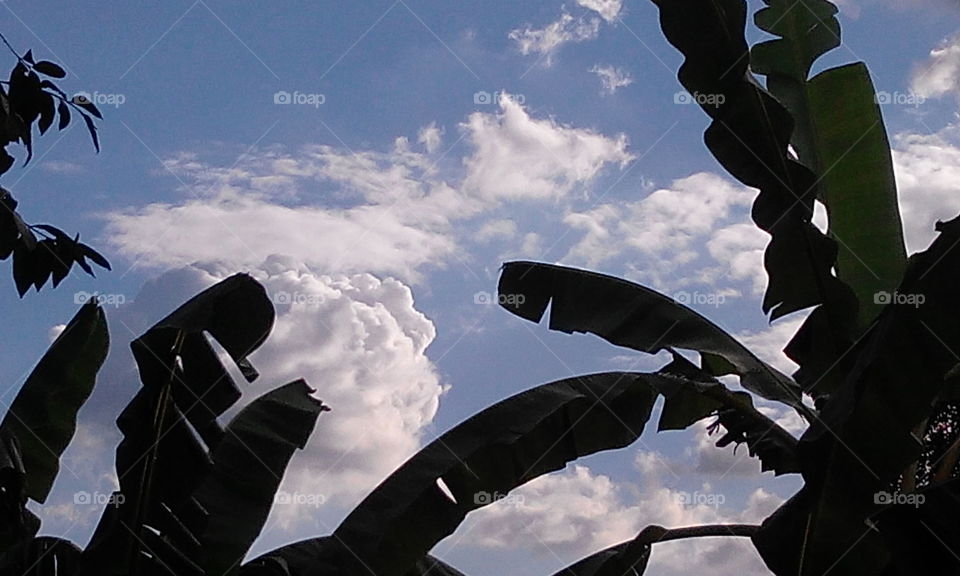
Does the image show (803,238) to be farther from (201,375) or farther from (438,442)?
(201,375)

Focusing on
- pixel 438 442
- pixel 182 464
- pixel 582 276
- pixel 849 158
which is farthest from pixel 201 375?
pixel 849 158

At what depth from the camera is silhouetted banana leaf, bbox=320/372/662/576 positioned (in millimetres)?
2553

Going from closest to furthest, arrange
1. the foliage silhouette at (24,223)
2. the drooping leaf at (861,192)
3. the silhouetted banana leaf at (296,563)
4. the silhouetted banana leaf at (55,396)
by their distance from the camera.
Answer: the foliage silhouette at (24,223)
the silhouetted banana leaf at (296,563)
the drooping leaf at (861,192)
the silhouetted banana leaf at (55,396)

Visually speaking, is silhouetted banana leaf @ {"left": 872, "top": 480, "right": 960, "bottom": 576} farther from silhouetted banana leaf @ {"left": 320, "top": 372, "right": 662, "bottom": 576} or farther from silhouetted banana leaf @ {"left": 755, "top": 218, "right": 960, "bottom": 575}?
silhouetted banana leaf @ {"left": 320, "top": 372, "right": 662, "bottom": 576}

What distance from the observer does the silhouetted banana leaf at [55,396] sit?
3.92 meters

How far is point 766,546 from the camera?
2295mm

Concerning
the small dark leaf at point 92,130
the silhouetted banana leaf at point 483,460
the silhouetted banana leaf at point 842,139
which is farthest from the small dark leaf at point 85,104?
the silhouetted banana leaf at point 842,139

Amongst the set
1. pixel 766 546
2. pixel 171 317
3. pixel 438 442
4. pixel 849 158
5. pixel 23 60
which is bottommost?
pixel 766 546

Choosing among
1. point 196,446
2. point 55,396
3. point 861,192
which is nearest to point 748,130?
point 861,192

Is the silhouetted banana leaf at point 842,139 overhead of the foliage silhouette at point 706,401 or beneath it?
overhead

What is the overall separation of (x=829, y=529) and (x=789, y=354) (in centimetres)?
66

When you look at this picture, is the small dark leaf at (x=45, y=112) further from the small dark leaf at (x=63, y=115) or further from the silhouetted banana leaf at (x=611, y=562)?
the silhouetted banana leaf at (x=611, y=562)

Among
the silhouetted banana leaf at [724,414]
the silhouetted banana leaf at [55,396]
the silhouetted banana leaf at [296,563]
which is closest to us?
the silhouetted banana leaf at [724,414]

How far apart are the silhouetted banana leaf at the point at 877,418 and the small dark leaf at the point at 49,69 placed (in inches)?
74.8
